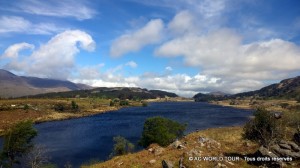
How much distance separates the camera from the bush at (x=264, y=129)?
50.0 metres

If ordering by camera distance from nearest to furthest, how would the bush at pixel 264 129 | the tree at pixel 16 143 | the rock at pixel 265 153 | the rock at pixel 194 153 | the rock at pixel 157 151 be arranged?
the rock at pixel 265 153 < the rock at pixel 194 153 < the rock at pixel 157 151 < the bush at pixel 264 129 < the tree at pixel 16 143

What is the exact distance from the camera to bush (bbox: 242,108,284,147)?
50041mm

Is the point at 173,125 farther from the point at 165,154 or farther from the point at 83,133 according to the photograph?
the point at 83,133

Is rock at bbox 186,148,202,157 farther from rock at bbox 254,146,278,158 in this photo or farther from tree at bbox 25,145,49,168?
tree at bbox 25,145,49,168

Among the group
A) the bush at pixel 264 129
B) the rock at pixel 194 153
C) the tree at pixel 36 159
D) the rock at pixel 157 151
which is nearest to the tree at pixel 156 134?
the tree at pixel 36 159

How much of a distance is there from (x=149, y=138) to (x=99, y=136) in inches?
2560

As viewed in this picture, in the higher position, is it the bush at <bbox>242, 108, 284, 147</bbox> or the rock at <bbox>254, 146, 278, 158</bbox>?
the bush at <bbox>242, 108, 284, 147</bbox>

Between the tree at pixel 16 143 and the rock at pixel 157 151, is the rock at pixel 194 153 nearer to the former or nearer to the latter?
the rock at pixel 157 151

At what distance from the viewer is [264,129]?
50.6 m

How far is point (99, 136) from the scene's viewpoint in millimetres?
140625

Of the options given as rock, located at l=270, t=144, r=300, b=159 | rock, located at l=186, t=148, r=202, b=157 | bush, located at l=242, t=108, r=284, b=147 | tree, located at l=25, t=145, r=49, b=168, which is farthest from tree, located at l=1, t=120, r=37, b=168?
rock, located at l=270, t=144, r=300, b=159

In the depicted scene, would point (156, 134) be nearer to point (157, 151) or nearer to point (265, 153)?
point (157, 151)

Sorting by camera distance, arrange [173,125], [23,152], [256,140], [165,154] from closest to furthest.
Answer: [165,154] < [256,140] < [23,152] < [173,125]

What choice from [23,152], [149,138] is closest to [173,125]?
[149,138]
